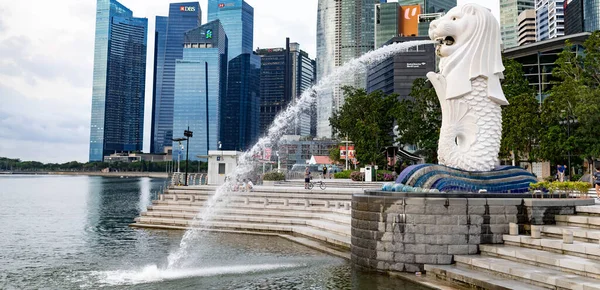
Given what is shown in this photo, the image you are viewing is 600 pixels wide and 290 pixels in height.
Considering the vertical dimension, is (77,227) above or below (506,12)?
below

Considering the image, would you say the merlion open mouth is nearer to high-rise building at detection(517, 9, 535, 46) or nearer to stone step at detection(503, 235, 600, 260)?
stone step at detection(503, 235, 600, 260)

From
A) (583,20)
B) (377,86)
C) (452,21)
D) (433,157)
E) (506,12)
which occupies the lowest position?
(433,157)

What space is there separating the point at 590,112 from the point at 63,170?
20567 centimetres

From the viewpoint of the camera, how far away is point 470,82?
16859 mm

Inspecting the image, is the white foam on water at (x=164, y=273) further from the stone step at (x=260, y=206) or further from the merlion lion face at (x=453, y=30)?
the merlion lion face at (x=453, y=30)

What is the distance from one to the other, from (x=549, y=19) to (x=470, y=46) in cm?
16947

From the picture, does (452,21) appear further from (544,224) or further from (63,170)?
(63,170)

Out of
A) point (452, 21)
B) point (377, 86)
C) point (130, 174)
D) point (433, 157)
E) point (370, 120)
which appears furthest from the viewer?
point (130, 174)

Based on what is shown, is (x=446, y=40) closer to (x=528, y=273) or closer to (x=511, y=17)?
(x=528, y=273)

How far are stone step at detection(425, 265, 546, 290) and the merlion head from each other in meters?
6.97

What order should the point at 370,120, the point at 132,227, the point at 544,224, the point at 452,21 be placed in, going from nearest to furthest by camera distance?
the point at 544,224, the point at 452,21, the point at 132,227, the point at 370,120

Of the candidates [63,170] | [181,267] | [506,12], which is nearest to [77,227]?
[181,267]

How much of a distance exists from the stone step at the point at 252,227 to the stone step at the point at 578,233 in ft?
22.7

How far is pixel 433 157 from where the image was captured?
47.3m
